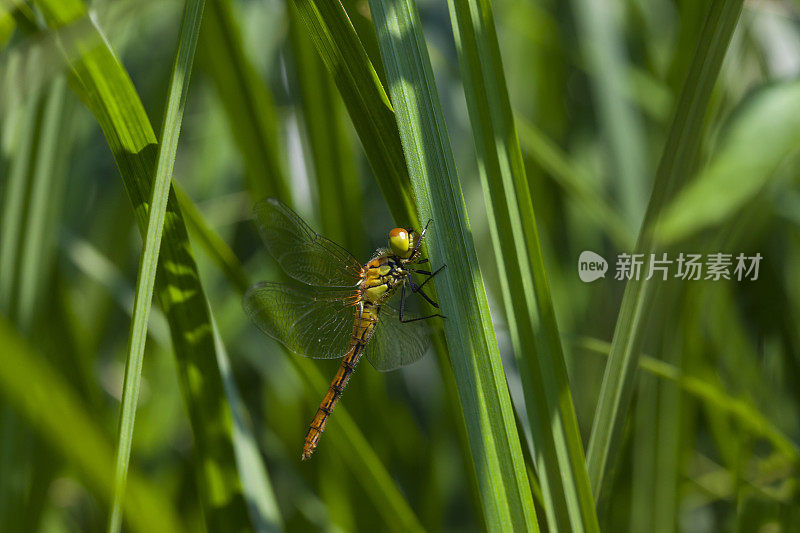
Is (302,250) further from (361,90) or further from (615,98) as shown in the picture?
(615,98)

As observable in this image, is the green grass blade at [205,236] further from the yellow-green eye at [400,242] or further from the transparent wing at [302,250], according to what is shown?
the yellow-green eye at [400,242]

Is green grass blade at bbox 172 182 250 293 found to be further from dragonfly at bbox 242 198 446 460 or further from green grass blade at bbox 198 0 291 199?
green grass blade at bbox 198 0 291 199

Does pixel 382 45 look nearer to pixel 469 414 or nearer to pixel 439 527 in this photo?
pixel 469 414

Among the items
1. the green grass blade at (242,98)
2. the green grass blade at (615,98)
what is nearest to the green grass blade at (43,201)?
the green grass blade at (242,98)

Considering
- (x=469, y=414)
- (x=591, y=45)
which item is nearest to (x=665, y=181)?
(x=469, y=414)

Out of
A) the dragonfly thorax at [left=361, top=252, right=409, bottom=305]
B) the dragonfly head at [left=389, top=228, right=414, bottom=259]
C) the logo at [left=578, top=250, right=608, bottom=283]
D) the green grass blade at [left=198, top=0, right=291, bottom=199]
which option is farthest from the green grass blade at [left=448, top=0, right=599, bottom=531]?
the logo at [left=578, top=250, right=608, bottom=283]

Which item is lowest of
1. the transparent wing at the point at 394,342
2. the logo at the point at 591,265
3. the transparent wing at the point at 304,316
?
the transparent wing at the point at 394,342

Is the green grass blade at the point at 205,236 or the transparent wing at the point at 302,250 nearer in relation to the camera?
the green grass blade at the point at 205,236

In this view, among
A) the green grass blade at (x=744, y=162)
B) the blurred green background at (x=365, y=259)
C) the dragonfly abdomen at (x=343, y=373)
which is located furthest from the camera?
the dragonfly abdomen at (x=343, y=373)

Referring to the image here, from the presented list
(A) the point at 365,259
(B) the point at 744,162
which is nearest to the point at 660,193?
(B) the point at 744,162
